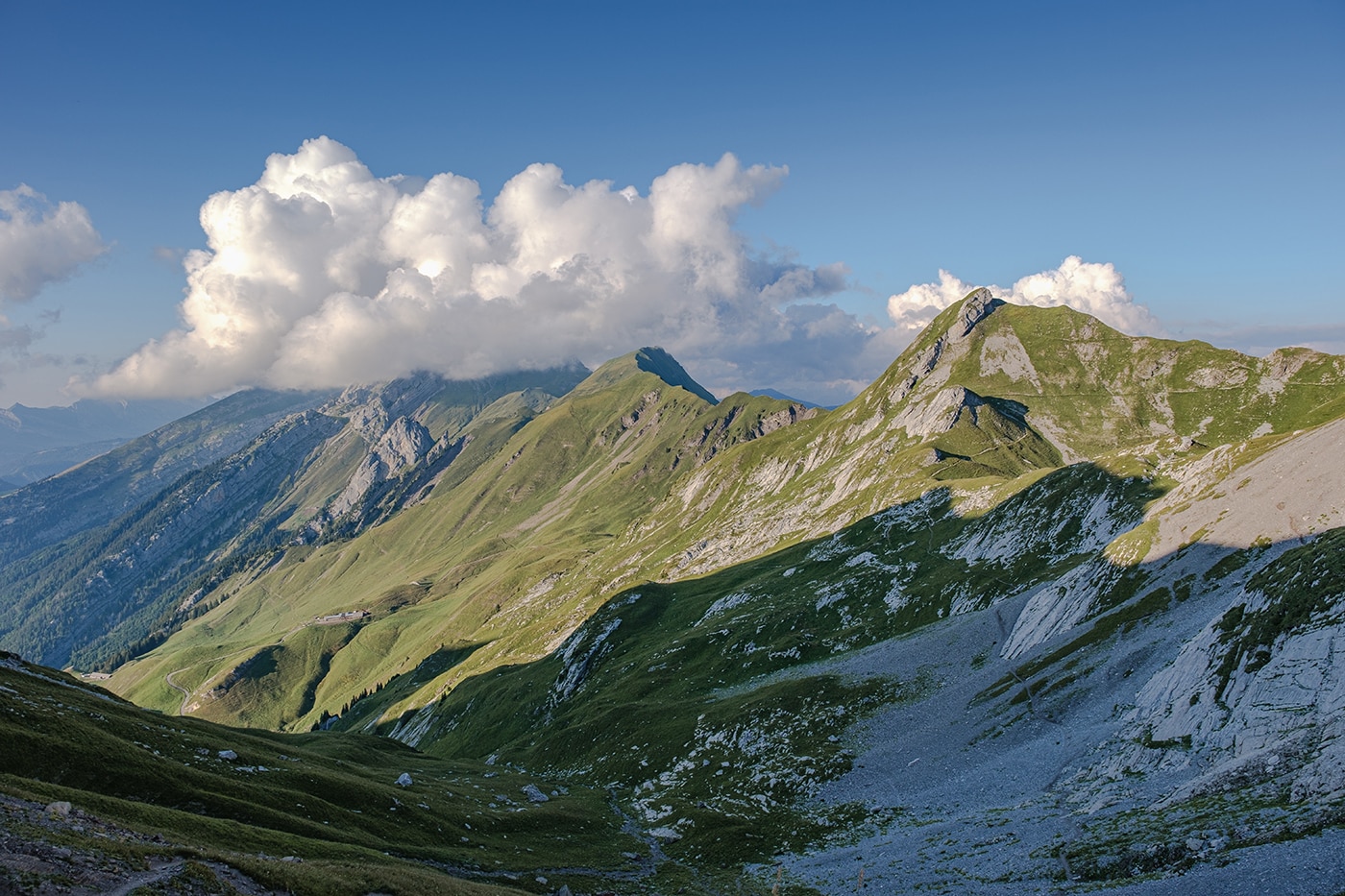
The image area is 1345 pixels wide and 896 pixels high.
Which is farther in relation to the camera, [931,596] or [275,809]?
[931,596]

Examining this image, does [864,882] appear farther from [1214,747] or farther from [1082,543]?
[1082,543]

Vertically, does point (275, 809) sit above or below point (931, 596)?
above

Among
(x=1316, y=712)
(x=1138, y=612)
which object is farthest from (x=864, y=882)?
(x=1138, y=612)

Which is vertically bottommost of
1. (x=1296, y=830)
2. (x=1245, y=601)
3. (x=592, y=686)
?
(x=592, y=686)

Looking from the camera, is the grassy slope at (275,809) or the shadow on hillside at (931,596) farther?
the shadow on hillside at (931,596)

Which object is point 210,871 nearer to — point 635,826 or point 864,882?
point 864,882

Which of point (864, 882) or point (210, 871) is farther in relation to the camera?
point (864, 882)

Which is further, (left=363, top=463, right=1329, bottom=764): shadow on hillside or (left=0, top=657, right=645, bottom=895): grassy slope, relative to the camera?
(left=363, top=463, right=1329, bottom=764): shadow on hillside

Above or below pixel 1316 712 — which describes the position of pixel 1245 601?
above

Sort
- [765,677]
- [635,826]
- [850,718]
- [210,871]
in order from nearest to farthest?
[210,871] < [635,826] < [850,718] < [765,677]

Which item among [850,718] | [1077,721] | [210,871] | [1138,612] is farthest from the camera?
[850,718]

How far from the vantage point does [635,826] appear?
3287 inches

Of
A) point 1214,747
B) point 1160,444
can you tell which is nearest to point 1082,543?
point 1160,444

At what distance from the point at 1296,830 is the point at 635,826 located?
67698 mm
